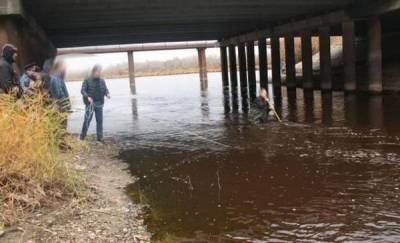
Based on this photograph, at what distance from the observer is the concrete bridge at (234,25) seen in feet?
70.7

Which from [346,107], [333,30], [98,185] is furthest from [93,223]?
[333,30]

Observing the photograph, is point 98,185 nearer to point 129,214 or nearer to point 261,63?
point 129,214

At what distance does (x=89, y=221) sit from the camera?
249 inches

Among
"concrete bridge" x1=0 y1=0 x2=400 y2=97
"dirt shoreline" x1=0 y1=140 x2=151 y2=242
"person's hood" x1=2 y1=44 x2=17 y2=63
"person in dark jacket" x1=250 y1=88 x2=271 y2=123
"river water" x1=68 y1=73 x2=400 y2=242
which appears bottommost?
"river water" x1=68 y1=73 x2=400 y2=242

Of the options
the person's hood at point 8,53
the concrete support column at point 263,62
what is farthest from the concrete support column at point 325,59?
the person's hood at point 8,53

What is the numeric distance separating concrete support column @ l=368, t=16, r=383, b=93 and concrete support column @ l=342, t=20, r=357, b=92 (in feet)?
4.06

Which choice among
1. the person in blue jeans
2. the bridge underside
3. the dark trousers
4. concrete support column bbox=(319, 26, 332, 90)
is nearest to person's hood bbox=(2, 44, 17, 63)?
the person in blue jeans

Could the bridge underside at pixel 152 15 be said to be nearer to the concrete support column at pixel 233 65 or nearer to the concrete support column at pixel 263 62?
the concrete support column at pixel 263 62

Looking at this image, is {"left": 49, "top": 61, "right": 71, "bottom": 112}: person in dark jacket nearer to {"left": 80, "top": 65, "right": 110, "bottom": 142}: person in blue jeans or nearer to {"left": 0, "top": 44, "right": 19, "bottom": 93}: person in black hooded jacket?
{"left": 80, "top": 65, "right": 110, "bottom": 142}: person in blue jeans

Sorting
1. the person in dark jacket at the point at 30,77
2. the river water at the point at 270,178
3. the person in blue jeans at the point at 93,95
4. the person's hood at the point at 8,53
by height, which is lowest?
the river water at the point at 270,178

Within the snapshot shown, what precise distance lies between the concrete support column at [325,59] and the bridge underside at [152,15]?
1.33 m

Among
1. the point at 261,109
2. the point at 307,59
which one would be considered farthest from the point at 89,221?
the point at 307,59

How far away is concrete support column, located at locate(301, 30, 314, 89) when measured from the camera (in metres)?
32.8

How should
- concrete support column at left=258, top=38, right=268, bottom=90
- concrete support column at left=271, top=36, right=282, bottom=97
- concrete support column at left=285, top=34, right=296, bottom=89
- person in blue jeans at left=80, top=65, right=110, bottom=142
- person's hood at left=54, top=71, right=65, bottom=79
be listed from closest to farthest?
person's hood at left=54, top=71, right=65, bottom=79
person in blue jeans at left=80, top=65, right=110, bottom=142
concrete support column at left=285, top=34, right=296, bottom=89
concrete support column at left=271, top=36, right=282, bottom=97
concrete support column at left=258, top=38, right=268, bottom=90
